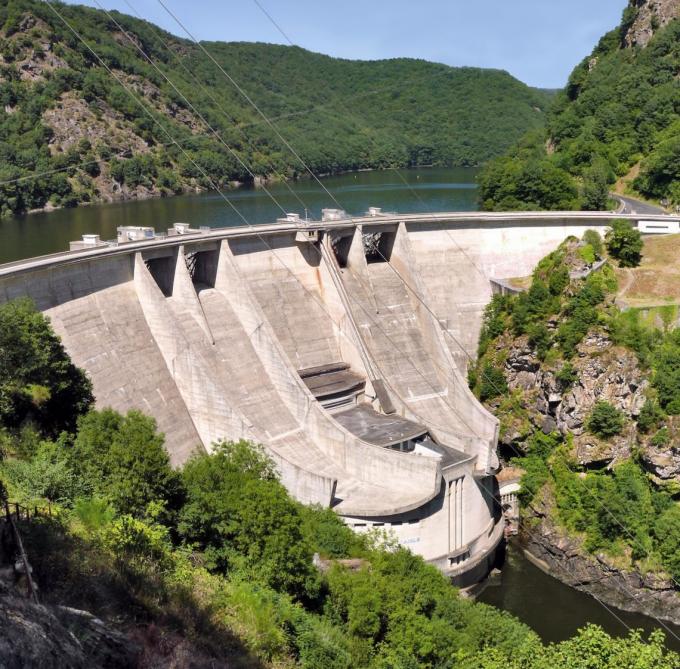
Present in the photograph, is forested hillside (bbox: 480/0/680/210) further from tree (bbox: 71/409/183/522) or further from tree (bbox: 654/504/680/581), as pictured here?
tree (bbox: 71/409/183/522)

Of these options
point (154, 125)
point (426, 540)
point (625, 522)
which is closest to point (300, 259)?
point (426, 540)

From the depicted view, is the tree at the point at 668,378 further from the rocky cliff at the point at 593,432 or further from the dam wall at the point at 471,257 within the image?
the dam wall at the point at 471,257

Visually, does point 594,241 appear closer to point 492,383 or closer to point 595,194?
point 492,383

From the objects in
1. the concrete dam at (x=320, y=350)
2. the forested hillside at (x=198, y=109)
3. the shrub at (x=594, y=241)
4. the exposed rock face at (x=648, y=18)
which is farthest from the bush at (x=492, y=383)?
the exposed rock face at (x=648, y=18)

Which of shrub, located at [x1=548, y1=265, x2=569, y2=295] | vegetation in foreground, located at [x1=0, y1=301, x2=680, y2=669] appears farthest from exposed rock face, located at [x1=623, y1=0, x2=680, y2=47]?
vegetation in foreground, located at [x1=0, y1=301, x2=680, y2=669]

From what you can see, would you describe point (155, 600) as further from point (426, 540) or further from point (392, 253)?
point (392, 253)
